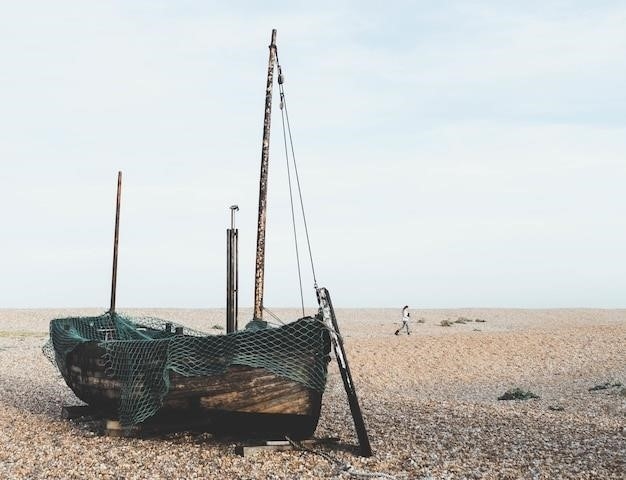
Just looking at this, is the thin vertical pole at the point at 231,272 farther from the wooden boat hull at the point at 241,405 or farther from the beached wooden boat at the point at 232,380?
the wooden boat hull at the point at 241,405

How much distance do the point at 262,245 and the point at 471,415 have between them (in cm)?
520

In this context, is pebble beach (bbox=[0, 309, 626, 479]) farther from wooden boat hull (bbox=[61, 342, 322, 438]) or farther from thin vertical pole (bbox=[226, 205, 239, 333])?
thin vertical pole (bbox=[226, 205, 239, 333])

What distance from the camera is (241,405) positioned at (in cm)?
1098

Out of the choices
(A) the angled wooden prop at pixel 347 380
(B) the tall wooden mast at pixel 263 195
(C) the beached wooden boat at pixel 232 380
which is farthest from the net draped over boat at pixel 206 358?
(B) the tall wooden mast at pixel 263 195

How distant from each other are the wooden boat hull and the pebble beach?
37 centimetres

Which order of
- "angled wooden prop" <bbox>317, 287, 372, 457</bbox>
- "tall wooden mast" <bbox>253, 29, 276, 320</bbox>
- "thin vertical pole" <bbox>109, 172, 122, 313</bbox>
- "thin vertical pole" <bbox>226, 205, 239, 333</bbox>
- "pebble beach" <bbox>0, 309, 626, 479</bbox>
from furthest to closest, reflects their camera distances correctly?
1. "thin vertical pole" <bbox>109, 172, 122, 313</bbox>
2. "thin vertical pole" <bbox>226, 205, 239, 333</bbox>
3. "tall wooden mast" <bbox>253, 29, 276, 320</bbox>
4. "angled wooden prop" <bbox>317, 287, 372, 457</bbox>
5. "pebble beach" <bbox>0, 309, 626, 479</bbox>

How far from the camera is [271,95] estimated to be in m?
16.3

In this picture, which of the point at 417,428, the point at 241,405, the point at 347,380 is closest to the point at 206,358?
the point at 241,405

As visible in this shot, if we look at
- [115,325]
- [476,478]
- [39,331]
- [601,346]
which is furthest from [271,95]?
[39,331]

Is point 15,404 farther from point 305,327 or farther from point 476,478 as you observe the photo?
point 476,478

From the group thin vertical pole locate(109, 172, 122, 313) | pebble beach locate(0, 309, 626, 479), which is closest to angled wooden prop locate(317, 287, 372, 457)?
pebble beach locate(0, 309, 626, 479)

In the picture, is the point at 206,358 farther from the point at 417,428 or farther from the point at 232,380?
the point at 417,428

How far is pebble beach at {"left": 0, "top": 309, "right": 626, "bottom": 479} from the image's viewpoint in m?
10.2

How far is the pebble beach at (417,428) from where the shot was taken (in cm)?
1022
